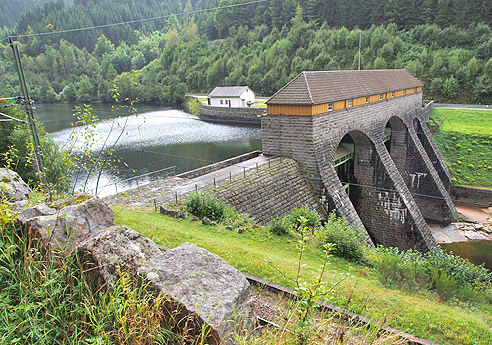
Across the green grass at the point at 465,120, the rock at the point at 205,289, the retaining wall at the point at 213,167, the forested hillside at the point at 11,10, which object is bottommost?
the green grass at the point at 465,120

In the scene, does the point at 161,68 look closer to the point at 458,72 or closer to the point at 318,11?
the point at 318,11

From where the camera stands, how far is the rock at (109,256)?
347 centimetres

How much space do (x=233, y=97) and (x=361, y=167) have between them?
35.9 m

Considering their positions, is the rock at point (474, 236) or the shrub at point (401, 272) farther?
the rock at point (474, 236)

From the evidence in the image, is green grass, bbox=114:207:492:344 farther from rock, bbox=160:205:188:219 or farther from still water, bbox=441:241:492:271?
still water, bbox=441:241:492:271

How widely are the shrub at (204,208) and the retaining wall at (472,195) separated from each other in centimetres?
2141

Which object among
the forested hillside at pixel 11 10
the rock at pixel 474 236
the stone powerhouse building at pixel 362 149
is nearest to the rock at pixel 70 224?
the stone powerhouse building at pixel 362 149

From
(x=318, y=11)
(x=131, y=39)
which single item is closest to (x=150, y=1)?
(x=131, y=39)

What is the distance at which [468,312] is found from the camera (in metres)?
6.43

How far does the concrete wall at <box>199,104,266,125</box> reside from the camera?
48.5 meters

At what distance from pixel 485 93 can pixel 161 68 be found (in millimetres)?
71247

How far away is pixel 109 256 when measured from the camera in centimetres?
356

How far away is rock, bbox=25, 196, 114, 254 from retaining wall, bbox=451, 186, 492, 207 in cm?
2650

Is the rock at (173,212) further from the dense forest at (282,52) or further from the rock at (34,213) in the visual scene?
the dense forest at (282,52)
